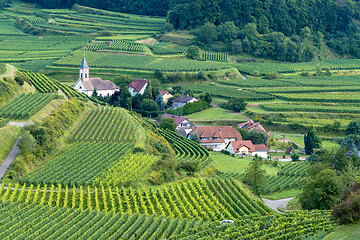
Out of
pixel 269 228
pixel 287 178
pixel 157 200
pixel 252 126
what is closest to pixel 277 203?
pixel 287 178

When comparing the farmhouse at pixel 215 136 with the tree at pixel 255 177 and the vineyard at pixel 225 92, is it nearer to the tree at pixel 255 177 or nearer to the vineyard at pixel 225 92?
the vineyard at pixel 225 92

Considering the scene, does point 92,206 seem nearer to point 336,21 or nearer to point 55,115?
point 55,115

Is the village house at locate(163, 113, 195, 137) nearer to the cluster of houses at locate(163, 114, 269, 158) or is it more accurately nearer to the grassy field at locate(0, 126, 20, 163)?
the cluster of houses at locate(163, 114, 269, 158)

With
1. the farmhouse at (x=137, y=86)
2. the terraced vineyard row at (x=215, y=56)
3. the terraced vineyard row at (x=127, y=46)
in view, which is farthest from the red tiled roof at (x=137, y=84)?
the terraced vineyard row at (x=215, y=56)

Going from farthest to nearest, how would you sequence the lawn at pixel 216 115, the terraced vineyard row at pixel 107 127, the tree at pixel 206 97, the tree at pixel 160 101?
the tree at pixel 206 97 < the tree at pixel 160 101 < the lawn at pixel 216 115 < the terraced vineyard row at pixel 107 127

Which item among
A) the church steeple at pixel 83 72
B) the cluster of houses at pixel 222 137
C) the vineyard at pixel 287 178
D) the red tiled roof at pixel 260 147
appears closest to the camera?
the vineyard at pixel 287 178

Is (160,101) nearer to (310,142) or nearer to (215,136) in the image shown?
(215,136)
